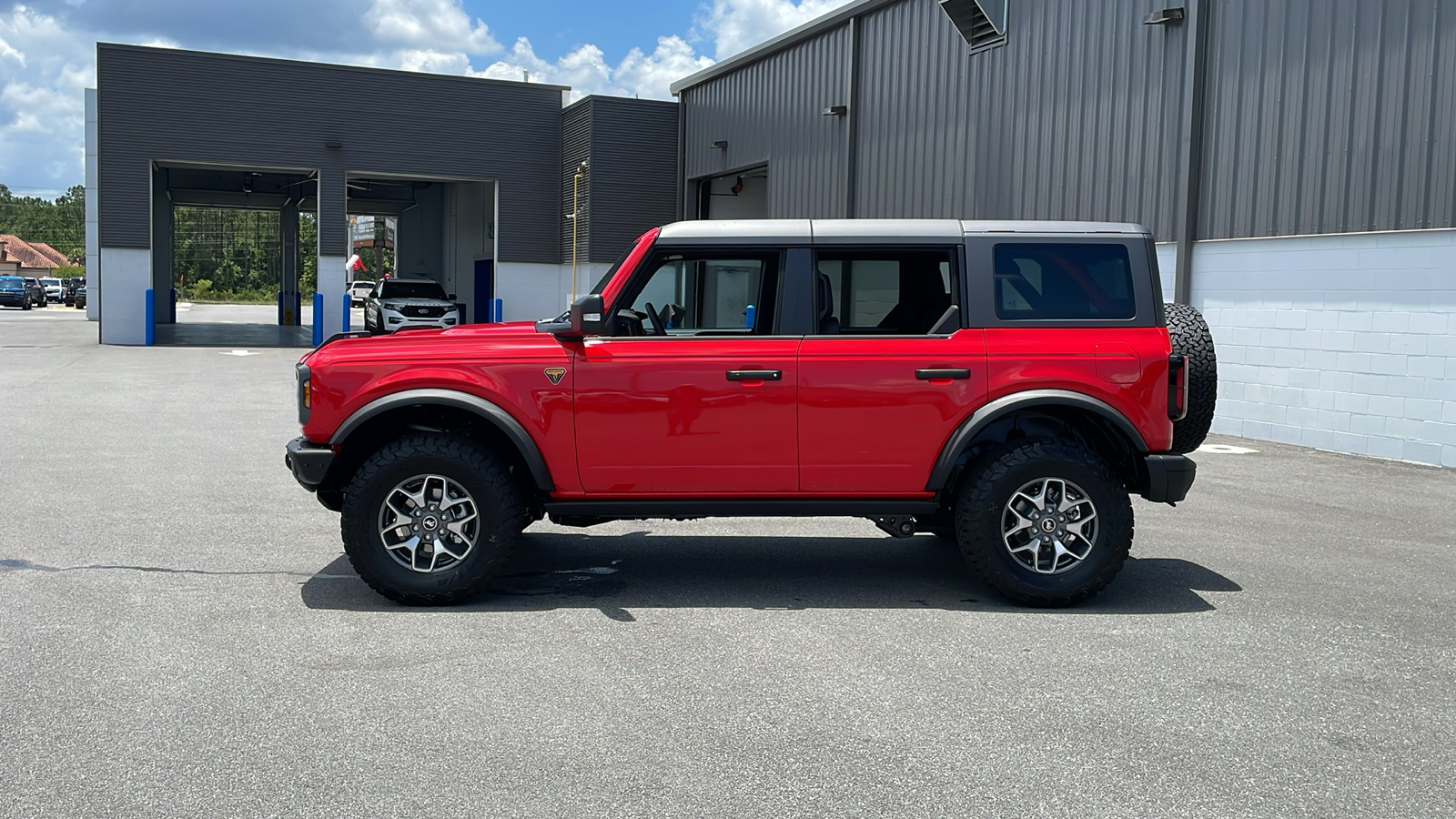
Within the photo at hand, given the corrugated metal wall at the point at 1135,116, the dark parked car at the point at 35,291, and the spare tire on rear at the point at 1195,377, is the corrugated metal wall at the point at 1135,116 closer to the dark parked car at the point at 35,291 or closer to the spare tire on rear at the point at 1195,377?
the spare tire on rear at the point at 1195,377

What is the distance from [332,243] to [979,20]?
1945cm

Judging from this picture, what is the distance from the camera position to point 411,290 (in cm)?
3356

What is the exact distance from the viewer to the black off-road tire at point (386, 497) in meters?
6.25

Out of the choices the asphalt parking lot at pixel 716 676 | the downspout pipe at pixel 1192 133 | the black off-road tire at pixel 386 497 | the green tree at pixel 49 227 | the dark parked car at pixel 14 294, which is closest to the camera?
the asphalt parking lot at pixel 716 676

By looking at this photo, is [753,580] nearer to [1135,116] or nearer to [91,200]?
[1135,116]

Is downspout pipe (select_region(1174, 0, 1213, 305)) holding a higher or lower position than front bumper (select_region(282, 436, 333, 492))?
higher

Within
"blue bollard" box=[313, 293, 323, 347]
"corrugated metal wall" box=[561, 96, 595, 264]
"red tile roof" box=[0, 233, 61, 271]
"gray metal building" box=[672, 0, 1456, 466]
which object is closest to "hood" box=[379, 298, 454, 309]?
"blue bollard" box=[313, 293, 323, 347]

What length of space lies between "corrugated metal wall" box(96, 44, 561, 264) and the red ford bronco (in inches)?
1082

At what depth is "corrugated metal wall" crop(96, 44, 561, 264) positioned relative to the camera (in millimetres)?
30484

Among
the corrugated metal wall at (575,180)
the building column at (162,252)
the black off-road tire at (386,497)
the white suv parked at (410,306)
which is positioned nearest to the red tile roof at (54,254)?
the building column at (162,252)

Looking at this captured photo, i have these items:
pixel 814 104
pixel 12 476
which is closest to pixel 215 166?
pixel 814 104

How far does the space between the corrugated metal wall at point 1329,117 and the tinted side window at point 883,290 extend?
26.2 feet

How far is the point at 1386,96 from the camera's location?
12664 millimetres

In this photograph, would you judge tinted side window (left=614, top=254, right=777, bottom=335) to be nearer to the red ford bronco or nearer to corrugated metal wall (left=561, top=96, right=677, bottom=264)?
the red ford bronco
